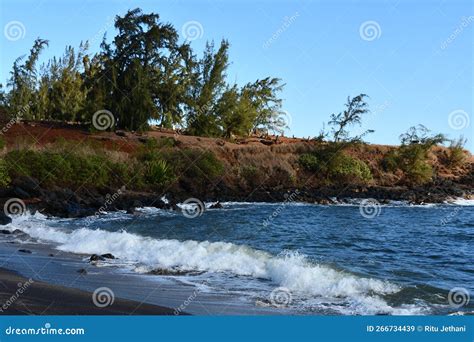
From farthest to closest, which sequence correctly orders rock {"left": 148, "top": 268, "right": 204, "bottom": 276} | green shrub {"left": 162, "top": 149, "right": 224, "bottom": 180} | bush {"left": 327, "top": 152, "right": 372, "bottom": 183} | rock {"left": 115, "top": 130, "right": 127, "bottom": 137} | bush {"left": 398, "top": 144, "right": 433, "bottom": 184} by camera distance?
bush {"left": 398, "top": 144, "right": 433, "bottom": 184}
bush {"left": 327, "top": 152, "right": 372, "bottom": 183}
rock {"left": 115, "top": 130, "right": 127, "bottom": 137}
green shrub {"left": 162, "top": 149, "right": 224, "bottom": 180}
rock {"left": 148, "top": 268, "right": 204, "bottom": 276}

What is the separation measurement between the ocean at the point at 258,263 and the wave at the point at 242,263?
28 mm

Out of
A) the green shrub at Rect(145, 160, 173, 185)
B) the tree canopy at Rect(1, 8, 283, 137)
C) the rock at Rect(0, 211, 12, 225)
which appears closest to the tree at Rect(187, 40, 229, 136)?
the tree canopy at Rect(1, 8, 283, 137)

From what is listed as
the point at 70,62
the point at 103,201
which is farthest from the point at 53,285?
the point at 70,62

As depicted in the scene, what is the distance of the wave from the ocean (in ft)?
0.09

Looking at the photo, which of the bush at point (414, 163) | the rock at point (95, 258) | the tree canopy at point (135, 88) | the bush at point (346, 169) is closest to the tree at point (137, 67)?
the tree canopy at point (135, 88)

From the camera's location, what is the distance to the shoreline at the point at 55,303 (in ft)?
26.7

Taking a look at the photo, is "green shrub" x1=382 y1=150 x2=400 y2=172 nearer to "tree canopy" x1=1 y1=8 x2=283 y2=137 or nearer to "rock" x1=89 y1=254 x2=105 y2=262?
"tree canopy" x1=1 y1=8 x2=283 y2=137

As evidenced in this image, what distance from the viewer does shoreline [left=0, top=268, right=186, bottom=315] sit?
8.13 meters

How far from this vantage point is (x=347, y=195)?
4378cm

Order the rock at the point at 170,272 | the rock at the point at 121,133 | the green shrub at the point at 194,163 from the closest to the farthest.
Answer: the rock at the point at 170,272 → the green shrub at the point at 194,163 → the rock at the point at 121,133

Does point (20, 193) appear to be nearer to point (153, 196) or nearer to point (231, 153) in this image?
point (153, 196)

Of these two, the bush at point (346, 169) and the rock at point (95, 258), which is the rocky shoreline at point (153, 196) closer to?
the bush at point (346, 169)

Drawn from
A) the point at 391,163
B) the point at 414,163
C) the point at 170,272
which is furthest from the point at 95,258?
the point at 414,163

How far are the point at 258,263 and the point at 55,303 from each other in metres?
6.04
